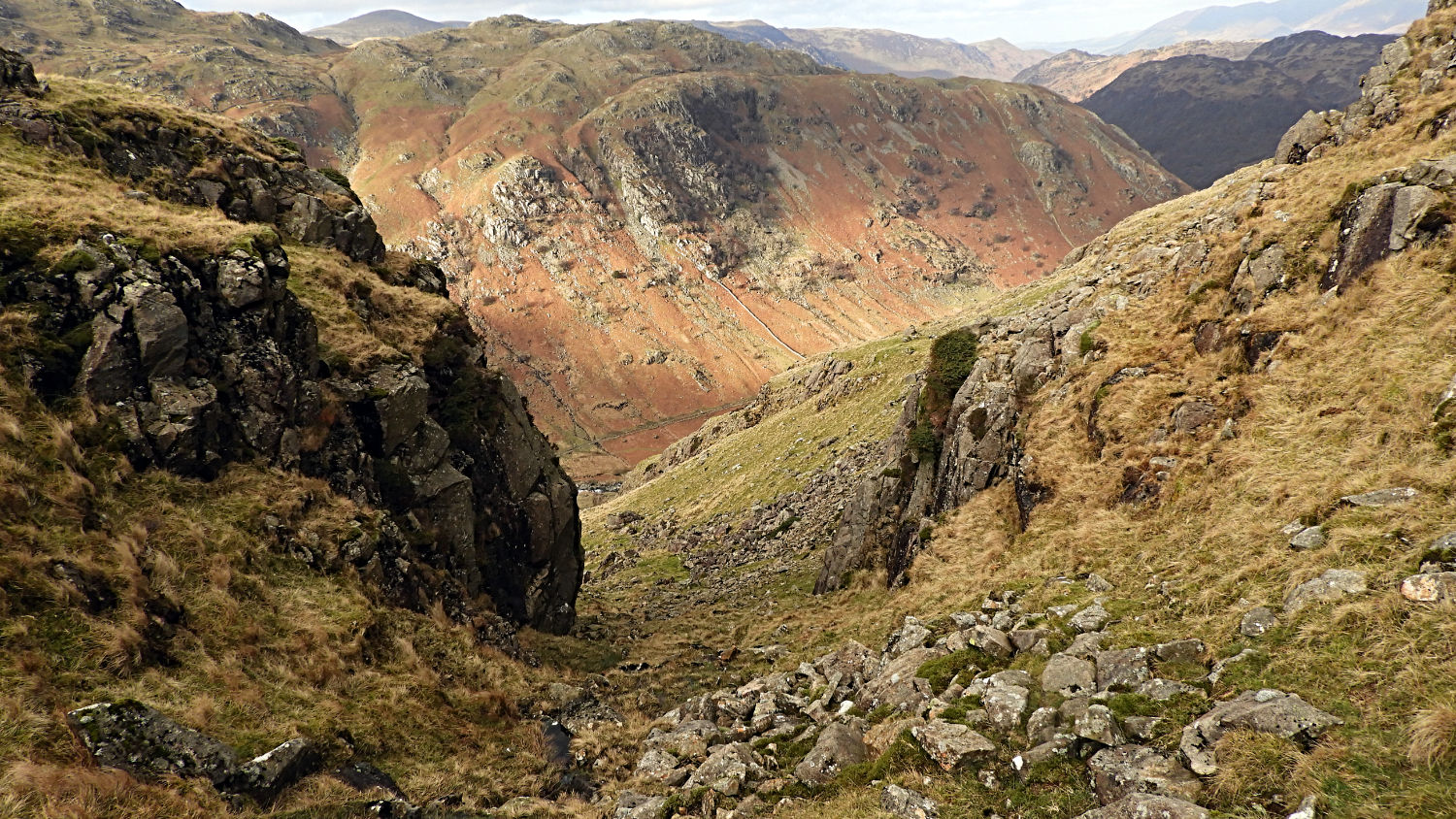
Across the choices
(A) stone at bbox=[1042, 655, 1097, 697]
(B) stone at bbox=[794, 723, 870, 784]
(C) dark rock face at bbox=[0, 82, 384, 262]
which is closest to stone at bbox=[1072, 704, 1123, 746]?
(A) stone at bbox=[1042, 655, 1097, 697]

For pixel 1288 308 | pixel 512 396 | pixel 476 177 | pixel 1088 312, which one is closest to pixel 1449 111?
pixel 1288 308

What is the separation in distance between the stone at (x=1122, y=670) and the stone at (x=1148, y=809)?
9.15 feet

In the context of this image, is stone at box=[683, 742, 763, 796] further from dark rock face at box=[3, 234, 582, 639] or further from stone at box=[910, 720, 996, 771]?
dark rock face at box=[3, 234, 582, 639]

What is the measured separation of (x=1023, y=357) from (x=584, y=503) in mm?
70761

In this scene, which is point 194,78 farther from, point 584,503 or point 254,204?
point 254,204

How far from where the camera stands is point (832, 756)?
43.6 feet

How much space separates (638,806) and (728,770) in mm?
2225

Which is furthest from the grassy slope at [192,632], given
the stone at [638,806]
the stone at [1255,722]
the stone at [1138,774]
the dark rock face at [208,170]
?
the stone at [1255,722]

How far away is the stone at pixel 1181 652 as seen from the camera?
35.7 ft

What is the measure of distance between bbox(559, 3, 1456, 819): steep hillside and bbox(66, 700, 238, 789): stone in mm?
8072

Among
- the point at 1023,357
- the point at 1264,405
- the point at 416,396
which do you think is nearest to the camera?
the point at 1264,405

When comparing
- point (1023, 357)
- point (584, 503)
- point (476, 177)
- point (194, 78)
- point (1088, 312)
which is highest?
point (194, 78)

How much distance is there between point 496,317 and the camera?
156 m

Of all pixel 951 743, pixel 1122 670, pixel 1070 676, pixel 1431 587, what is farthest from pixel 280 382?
pixel 1431 587
